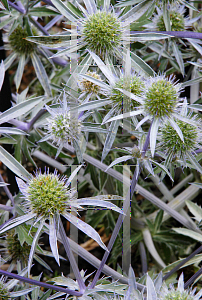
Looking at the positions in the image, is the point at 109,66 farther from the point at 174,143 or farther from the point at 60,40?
the point at 174,143

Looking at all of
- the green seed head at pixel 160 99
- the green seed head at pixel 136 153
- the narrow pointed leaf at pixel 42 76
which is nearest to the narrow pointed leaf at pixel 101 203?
the green seed head at pixel 136 153

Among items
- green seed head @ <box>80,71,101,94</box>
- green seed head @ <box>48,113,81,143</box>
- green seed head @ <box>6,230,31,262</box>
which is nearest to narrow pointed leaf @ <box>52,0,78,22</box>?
green seed head @ <box>80,71,101,94</box>

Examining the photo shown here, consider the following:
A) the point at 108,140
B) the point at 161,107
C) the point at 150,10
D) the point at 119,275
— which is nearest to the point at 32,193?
the point at 108,140

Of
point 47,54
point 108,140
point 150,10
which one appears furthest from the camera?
point 47,54

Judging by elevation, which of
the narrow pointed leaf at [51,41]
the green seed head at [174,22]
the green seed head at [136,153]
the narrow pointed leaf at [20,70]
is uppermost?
the green seed head at [174,22]

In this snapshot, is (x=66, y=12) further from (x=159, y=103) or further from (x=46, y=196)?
(x=46, y=196)

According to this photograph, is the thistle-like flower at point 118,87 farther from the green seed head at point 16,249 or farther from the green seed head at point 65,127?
the green seed head at point 16,249

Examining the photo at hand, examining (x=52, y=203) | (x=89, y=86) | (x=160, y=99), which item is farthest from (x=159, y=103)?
(x=52, y=203)
